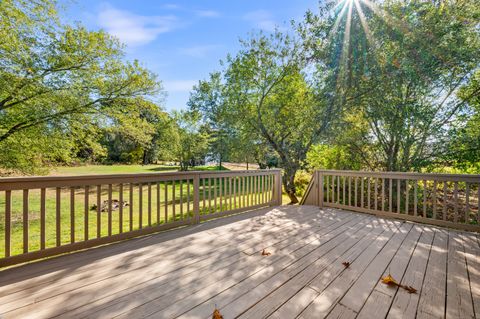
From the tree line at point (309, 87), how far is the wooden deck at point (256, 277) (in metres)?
2.90

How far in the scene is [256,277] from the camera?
5.82 feet

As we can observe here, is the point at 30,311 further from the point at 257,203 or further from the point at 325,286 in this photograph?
the point at 257,203

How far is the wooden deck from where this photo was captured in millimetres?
1400

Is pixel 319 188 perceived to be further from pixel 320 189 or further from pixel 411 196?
pixel 411 196

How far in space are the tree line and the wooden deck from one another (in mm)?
2899

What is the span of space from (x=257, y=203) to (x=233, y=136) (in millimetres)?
5474

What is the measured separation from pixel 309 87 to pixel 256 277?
17.4 feet

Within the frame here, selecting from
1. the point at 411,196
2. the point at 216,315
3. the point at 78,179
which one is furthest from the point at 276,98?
the point at 216,315

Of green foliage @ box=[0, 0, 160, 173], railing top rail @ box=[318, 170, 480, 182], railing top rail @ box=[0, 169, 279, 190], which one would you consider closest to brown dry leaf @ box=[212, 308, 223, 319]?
railing top rail @ box=[0, 169, 279, 190]

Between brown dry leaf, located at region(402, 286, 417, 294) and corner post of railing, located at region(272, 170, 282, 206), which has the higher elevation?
corner post of railing, located at region(272, 170, 282, 206)

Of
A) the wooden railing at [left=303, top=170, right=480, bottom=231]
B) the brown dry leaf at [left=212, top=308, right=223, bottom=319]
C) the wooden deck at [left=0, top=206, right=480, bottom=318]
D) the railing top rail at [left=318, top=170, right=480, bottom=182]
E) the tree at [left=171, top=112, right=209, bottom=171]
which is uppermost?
the tree at [left=171, top=112, right=209, bottom=171]

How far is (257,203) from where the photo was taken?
14.5 feet

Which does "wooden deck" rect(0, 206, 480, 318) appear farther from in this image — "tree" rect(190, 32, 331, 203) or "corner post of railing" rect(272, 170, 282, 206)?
"tree" rect(190, 32, 331, 203)

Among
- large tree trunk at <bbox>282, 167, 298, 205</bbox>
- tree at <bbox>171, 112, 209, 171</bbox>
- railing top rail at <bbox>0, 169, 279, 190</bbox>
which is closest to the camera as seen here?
railing top rail at <bbox>0, 169, 279, 190</bbox>
